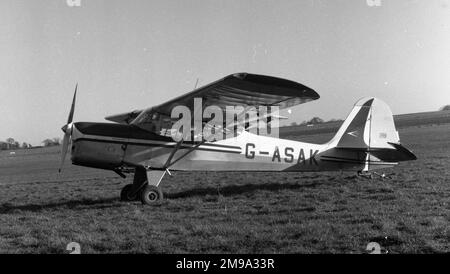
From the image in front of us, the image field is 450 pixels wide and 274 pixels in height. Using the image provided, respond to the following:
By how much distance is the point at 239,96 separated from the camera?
7223mm

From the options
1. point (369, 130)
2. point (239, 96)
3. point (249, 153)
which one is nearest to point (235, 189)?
point (249, 153)

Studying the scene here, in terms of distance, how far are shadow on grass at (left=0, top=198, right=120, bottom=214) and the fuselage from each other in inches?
41.7

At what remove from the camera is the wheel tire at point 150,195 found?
24.9ft

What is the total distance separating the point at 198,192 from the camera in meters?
9.31

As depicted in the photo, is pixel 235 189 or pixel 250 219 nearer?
pixel 250 219

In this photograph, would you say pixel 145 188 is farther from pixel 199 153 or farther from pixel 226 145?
pixel 226 145

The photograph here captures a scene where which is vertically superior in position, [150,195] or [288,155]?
[288,155]

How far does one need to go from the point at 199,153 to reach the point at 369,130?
4.55m

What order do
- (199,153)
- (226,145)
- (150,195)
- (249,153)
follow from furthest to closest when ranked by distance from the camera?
1. (249,153)
2. (226,145)
3. (199,153)
4. (150,195)

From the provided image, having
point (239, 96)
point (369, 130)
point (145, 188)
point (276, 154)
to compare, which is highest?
point (239, 96)

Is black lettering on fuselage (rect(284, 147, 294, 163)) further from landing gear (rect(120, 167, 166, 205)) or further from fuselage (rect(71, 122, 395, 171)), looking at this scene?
landing gear (rect(120, 167, 166, 205))
